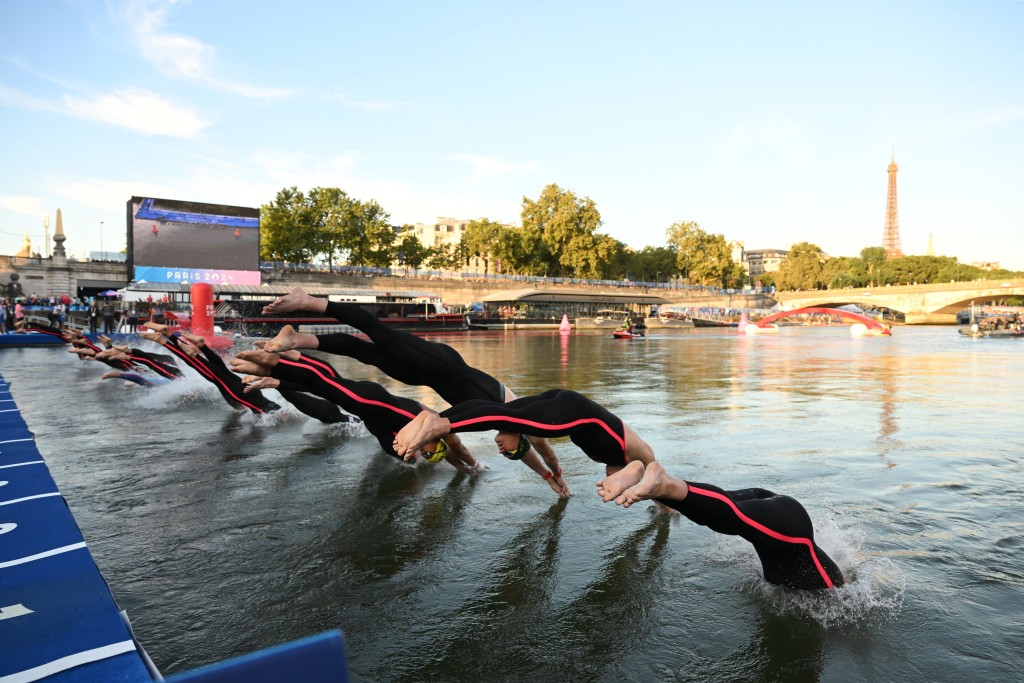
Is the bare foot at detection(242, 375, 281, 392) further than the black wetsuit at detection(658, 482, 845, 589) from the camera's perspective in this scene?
Yes

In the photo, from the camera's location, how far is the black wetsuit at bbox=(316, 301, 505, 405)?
5387mm

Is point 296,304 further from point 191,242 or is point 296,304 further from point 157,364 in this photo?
point 191,242

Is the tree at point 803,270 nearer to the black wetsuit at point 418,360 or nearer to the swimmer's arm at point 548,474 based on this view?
the swimmer's arm at point 548,474

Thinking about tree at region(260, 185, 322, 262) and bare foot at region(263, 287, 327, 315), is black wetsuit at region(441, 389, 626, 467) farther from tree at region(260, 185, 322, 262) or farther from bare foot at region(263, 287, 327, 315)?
tree at region(260, 185, 322, 262)

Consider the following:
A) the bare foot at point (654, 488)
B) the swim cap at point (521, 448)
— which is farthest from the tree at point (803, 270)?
the bare foot at point (654, 488)

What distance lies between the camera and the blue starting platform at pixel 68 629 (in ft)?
4.50

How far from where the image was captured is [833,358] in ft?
81.9

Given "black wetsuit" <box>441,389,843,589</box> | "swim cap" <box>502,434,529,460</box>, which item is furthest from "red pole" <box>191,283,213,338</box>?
"black wetsuit" <box>441,389,843,589</box>

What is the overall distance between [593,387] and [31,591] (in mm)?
Result: 12077

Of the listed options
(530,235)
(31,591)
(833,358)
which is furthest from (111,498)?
(530,235)

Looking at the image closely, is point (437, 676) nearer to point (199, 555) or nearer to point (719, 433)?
point (199, 555)

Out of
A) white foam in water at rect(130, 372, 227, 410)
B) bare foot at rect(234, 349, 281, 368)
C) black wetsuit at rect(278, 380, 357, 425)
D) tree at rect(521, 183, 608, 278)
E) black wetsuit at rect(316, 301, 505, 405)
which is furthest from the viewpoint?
tree at rect(521, 183, 608, 278)

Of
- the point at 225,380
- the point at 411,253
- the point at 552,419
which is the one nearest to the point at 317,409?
the point at 225,380

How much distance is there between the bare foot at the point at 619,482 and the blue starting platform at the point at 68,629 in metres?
1.78
